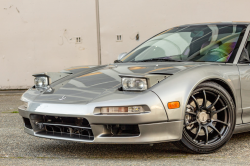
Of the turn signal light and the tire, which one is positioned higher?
the turn signal light

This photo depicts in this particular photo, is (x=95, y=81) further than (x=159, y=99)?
Yes

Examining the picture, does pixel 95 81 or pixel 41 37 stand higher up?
pixel 41 37

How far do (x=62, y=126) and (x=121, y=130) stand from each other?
0.55 meters

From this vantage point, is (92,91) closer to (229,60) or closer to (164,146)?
(164,146)

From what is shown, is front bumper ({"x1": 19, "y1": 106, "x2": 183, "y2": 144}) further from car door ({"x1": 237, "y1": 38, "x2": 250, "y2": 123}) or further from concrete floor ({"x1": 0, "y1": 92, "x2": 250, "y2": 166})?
car door ({"x1": 237, "y1": 38, "x2": 250, "y2": 123})

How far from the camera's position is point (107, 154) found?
3.79 meters

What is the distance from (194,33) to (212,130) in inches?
53.4

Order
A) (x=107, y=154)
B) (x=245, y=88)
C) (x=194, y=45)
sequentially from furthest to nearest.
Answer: (x=194, y=45), (x=245, y=88), (x=107, y=154)

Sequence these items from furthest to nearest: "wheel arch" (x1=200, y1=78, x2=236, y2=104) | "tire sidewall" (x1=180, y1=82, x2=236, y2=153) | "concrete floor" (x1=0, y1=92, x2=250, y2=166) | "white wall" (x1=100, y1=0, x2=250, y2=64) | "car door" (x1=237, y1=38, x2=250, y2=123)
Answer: "white wall" (x1=100, y1=0, x2=250, y2=64), "car door" (x1=237, y1=38, x2=250, y2=123), "wheel arch" (x1=200, y1=78, x2=236, y2=104), "tire sidewall" (x1=180, y1=82, x2=236, y2=153), "concrete floor" (x1=0, y1=92, x2=250, y2=166)

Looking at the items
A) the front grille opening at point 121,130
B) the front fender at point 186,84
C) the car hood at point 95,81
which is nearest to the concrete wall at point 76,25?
the car hood at point 95,81

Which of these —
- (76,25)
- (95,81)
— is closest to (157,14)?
(76,25)

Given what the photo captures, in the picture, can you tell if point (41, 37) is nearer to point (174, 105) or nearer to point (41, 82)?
point (41, 82)

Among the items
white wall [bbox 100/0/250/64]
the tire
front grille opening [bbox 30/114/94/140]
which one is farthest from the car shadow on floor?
white wall [bbox 100/0/250/64]

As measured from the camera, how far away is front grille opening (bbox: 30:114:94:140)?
352 centimetres
